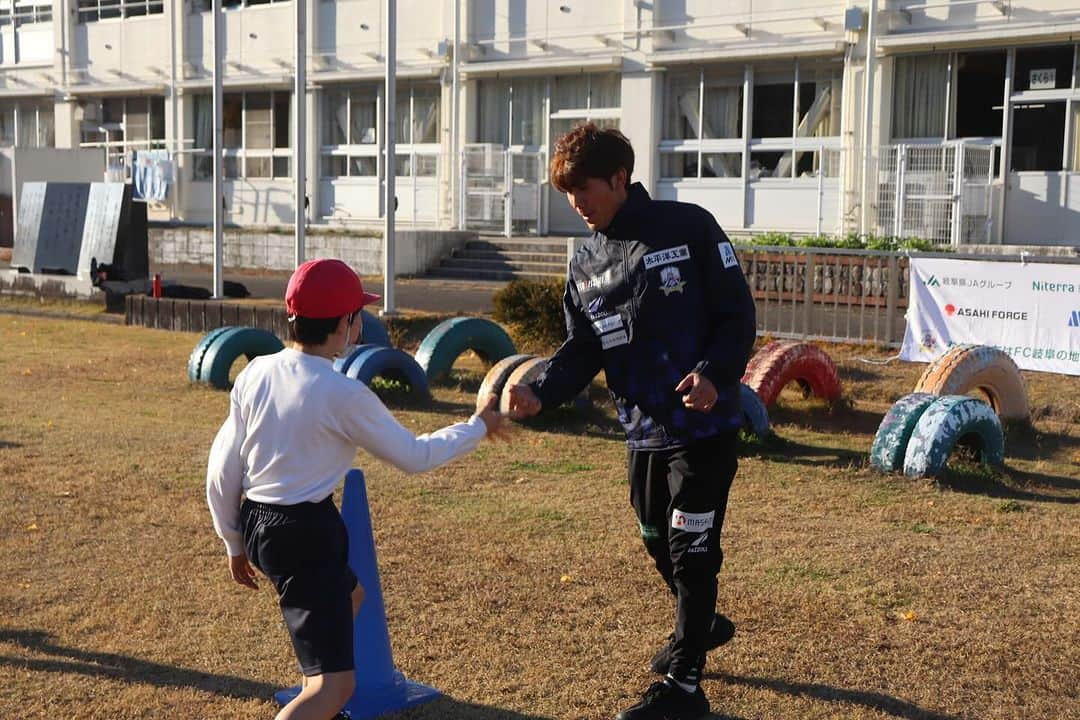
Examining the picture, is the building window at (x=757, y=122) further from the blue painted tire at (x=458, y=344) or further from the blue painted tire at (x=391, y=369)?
the blue painted tire at (x=391, y=369)

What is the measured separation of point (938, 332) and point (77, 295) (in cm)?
1335

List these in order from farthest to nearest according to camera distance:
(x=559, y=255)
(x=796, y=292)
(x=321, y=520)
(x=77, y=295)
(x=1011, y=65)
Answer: (x=559, y=255) → (x=1011, y=65) → (x=77, y=295) → (x=796, y=292) → (x=321, y=520)

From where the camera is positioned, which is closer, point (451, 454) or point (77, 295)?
point (451, 454)

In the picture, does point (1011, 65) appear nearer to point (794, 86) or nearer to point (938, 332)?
point (794, 86)

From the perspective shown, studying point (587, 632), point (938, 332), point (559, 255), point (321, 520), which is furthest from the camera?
point (559, 255)

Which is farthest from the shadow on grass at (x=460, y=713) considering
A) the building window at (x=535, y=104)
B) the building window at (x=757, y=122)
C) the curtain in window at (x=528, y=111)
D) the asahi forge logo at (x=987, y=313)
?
the curtain in window at (x=528, y=111)

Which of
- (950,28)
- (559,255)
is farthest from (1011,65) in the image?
(559,255)

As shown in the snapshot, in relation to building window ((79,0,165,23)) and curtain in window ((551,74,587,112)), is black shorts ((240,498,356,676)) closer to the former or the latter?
curtain in window ((551,74,587,112))

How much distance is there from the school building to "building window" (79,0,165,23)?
0.23 feet

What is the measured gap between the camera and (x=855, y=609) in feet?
18.8

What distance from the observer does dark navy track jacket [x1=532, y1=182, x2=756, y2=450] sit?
4.39m

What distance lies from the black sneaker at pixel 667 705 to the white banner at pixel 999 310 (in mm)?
8367

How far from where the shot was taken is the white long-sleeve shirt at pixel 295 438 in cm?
361

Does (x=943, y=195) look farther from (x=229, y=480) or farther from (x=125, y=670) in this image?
(x=229, y=480)
